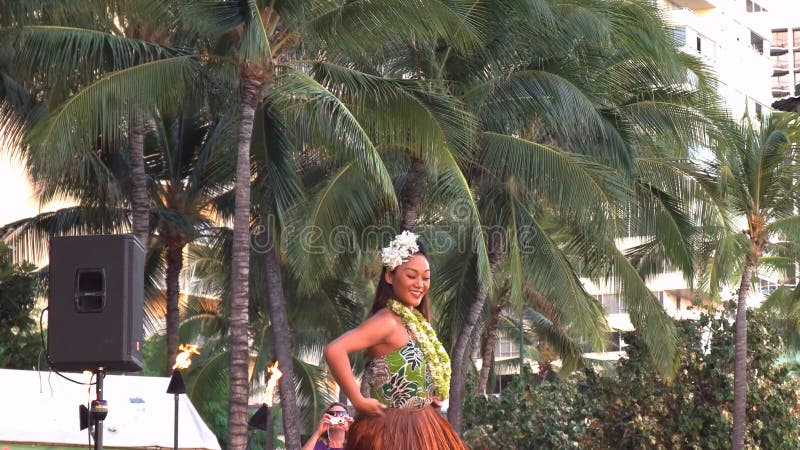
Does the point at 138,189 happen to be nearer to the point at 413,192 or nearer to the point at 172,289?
the point at 172,289

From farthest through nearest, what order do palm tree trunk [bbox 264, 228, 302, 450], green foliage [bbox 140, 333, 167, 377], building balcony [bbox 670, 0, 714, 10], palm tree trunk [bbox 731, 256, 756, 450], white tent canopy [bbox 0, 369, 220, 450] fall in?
building balcony [bbox 670, 0, 714, 10] → green foliage [bbox 140, 333, 167, 377] → palm tree trunk [bbox 731, 256, 756, 450] → palm tree trunk [bbox 264, 228, 302, 450] → white tent canopy [bbox 0, 369, 220, 450]

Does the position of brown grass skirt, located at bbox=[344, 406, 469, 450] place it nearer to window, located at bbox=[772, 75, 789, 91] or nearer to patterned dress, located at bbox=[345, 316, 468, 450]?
patterned dress, located at bbox=[345, 316, 468, 450]

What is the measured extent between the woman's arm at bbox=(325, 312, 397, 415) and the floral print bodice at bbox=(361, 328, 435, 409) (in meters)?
0.09

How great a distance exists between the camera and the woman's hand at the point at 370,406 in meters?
5.68

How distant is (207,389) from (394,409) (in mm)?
22934

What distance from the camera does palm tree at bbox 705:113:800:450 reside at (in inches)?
784

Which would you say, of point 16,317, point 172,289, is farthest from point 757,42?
point 16,317

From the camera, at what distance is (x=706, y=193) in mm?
19969

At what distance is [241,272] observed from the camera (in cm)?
1611

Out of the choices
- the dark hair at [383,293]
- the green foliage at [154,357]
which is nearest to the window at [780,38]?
the green foliage at [154,357]

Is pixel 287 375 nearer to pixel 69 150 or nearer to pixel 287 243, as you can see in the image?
pixel 287 243

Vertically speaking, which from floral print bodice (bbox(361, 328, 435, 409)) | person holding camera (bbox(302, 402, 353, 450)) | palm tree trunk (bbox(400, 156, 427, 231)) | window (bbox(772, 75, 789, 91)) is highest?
window (bbox(772, 75, 789, 91))

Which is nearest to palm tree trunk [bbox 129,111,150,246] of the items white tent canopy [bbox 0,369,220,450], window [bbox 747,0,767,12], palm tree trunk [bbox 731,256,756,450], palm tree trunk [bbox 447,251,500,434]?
white tent canopy [bbox 0,369,220,450]

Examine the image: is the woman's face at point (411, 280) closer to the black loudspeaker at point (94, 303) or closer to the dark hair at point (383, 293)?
the dark hair at point (383, 293)
